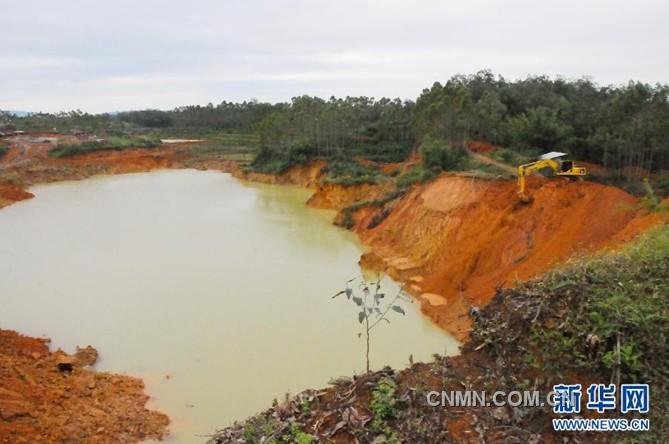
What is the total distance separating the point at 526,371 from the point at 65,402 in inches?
337

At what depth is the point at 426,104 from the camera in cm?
3750

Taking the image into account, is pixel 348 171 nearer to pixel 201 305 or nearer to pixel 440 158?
pixel 440 158

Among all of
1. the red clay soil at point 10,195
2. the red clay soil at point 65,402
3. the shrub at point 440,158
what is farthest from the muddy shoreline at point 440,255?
the red clay soil at point 10,195

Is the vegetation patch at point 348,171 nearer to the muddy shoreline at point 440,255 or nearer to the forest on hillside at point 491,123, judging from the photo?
the forest on hillside at point 491,123

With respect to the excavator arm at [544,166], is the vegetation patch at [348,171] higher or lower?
lower

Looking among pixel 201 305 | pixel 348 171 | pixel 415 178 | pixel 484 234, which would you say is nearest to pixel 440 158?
pixel 415 178

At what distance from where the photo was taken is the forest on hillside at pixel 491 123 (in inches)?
1003

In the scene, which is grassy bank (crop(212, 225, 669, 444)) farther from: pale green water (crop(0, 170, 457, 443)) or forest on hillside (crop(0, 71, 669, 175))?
forest on hillside (crop(0, 71, 669, 175))

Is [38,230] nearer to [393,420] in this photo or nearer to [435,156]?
[435,156]

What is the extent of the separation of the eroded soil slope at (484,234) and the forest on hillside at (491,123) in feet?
28.9

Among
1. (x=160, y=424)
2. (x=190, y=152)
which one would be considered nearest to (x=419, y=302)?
(x=160, y=424)

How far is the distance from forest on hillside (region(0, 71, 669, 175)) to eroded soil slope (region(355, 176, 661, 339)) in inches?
346

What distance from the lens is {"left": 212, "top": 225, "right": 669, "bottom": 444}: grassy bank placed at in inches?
212

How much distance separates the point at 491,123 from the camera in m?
34.7
